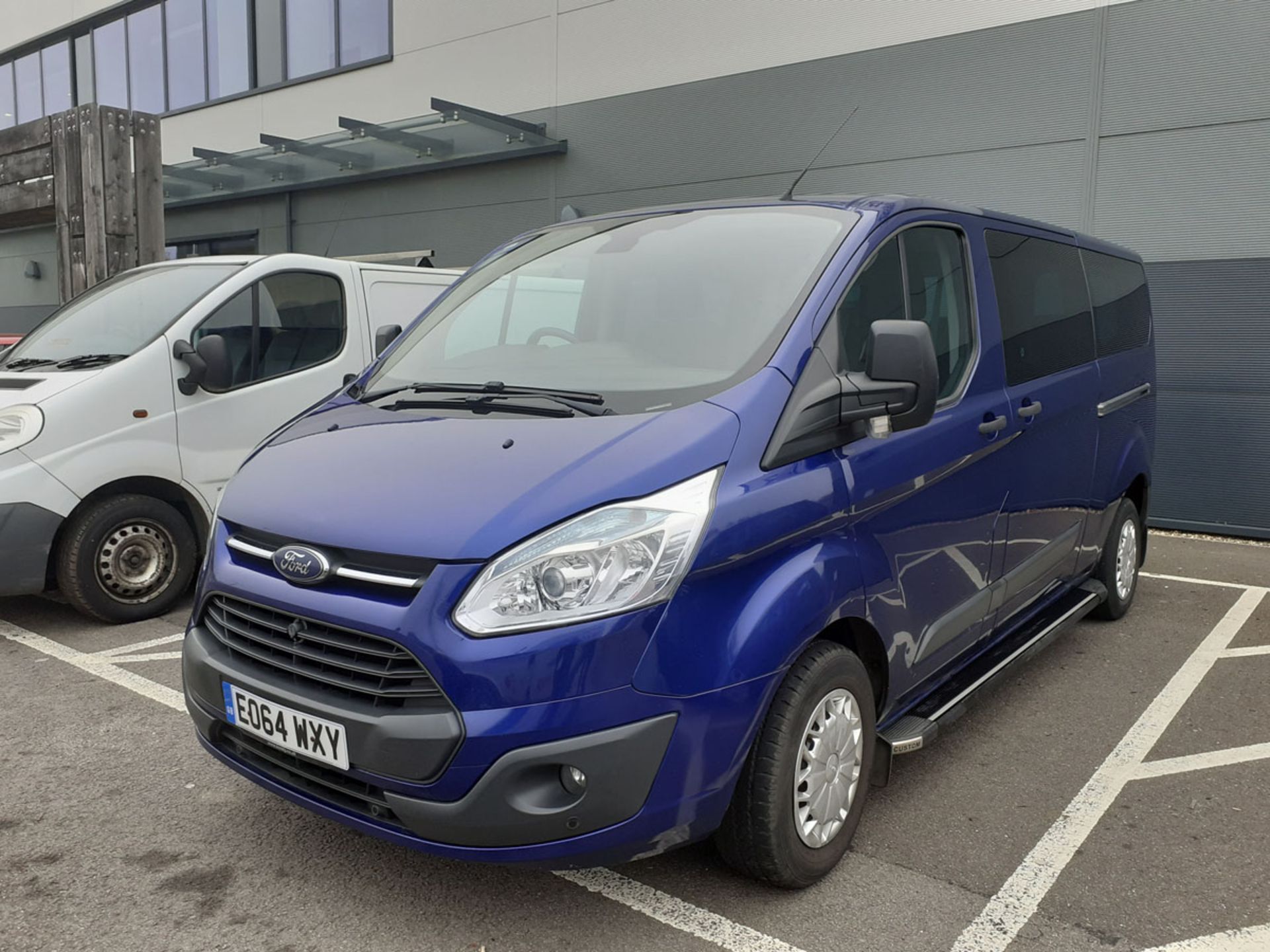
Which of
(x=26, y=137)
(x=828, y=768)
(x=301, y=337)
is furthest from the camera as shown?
(x=26, y=137)

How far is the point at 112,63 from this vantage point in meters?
18.4

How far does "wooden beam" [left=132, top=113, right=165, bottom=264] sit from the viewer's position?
900 centimetres

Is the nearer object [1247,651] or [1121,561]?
[1247,651]

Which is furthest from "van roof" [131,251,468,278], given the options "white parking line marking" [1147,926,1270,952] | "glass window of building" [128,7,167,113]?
"glass window of building" [128,7,167,113]

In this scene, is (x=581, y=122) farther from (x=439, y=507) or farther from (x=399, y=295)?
(x=439, y=507)

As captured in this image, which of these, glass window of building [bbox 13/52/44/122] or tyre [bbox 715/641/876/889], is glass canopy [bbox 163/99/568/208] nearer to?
glass window of building [bbox 13/52/44/122]

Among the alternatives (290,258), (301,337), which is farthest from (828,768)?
(290,258)

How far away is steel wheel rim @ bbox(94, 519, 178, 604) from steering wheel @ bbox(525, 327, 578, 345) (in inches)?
111

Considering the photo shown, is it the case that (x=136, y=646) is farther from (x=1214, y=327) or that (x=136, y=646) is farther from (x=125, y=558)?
(x=1214, y=327)

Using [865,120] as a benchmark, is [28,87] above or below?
above

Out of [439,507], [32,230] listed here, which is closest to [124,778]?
[439,507]

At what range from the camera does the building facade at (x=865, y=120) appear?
24.4 feet

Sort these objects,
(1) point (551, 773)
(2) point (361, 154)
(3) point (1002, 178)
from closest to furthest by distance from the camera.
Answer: (1) point (551, 773), (3) point (1002, 178), (2) point (361, 154)

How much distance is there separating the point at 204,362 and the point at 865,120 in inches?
253
